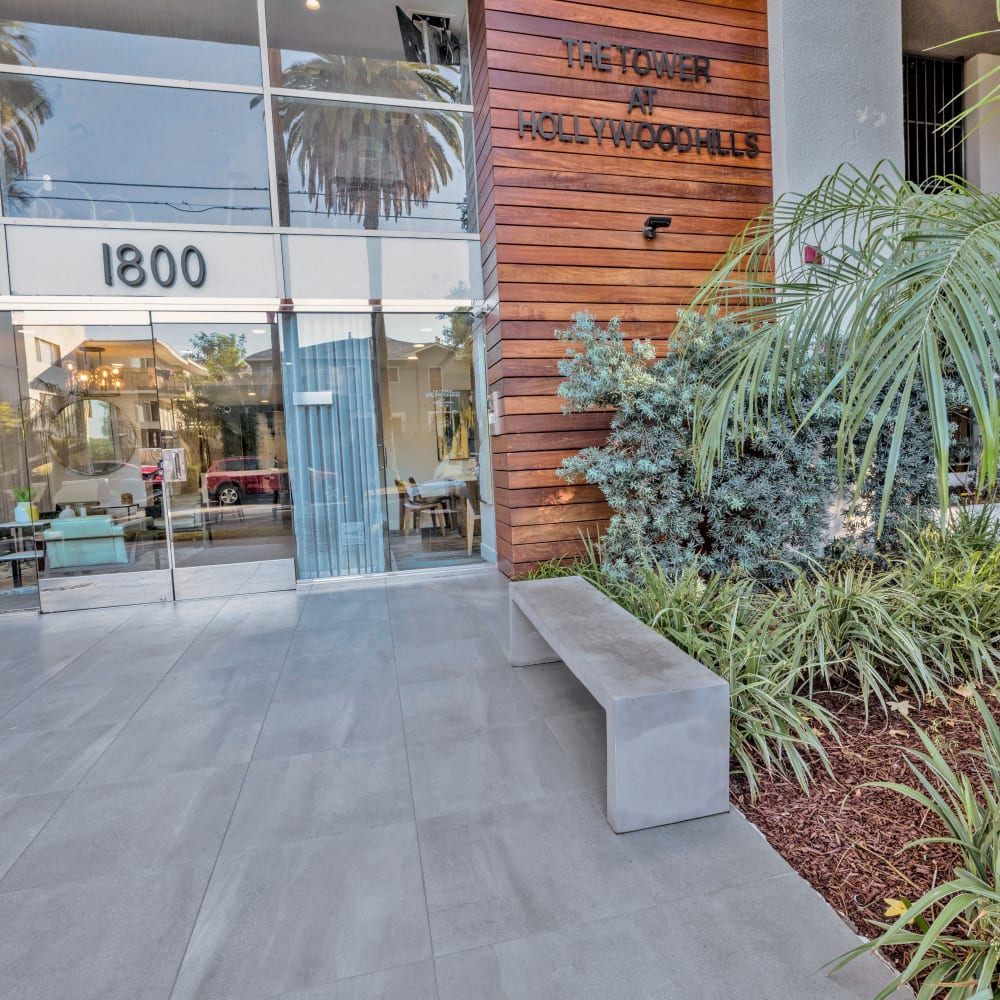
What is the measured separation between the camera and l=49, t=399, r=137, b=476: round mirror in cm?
483

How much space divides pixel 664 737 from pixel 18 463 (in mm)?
5563

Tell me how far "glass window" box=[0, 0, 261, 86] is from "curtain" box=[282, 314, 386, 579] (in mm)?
2151

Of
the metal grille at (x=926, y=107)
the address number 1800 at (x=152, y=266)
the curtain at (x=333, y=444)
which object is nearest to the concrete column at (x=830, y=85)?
the metal grille at (x=926, y=107)

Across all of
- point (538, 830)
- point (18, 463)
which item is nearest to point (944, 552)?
point (538, 830)

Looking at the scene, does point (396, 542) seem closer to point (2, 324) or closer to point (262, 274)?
point (262, 274)

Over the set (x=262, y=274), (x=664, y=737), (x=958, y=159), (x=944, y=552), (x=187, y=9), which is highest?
(x=187, y=9)

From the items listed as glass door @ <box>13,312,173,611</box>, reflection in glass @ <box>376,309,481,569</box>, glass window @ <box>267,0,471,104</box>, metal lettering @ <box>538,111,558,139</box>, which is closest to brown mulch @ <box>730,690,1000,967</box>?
reflection in glass @ <box>376,309,481,569</box>

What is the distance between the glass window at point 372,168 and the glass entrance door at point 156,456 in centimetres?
120

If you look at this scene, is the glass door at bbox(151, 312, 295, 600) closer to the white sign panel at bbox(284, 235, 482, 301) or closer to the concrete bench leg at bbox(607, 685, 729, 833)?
the white sign panel at bbox(284, 235, 482, 301)

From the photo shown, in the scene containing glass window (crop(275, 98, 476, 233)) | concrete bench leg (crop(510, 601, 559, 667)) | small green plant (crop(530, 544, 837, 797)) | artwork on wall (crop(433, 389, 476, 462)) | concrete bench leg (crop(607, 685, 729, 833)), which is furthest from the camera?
artwork on wall (crop(433, 389, 476, 462))

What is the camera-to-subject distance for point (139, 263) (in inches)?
177

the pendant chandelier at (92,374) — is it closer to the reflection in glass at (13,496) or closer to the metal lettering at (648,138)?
the reflection in glass at (13,496)

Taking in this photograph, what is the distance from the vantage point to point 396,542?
5.37 metres

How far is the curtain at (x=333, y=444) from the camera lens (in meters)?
5.05
